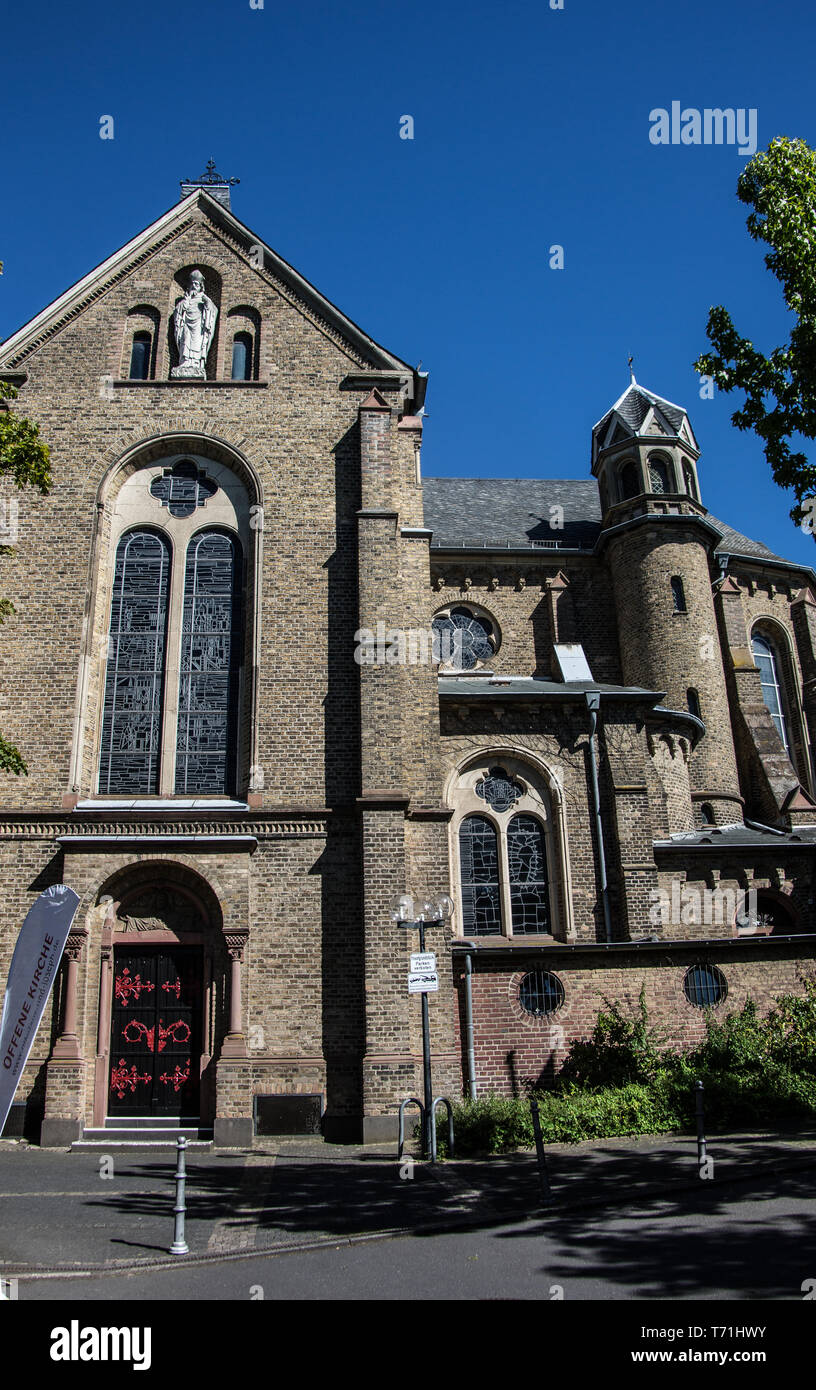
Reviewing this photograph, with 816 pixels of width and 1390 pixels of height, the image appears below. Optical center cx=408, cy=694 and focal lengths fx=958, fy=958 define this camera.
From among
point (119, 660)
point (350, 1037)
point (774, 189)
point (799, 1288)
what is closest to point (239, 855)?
point (350, 1037)

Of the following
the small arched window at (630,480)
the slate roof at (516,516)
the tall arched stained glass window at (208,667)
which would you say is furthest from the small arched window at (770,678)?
the tall arched stained glass window at (208,667)

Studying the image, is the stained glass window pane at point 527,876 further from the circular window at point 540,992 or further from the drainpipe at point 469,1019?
the drainpipe at point 469,1019

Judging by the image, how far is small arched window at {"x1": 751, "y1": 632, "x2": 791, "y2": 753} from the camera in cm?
2748

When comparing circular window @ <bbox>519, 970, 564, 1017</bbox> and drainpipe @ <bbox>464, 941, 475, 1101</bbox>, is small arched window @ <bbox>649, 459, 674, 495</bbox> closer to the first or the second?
circular window @ <bbox>519, 970, 564, 1017</bbox>

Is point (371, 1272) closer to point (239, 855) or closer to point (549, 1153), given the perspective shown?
point (549, 1153)

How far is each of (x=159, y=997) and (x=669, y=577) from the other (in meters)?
16.7

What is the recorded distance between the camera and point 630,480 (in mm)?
26953

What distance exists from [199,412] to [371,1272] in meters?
14.3

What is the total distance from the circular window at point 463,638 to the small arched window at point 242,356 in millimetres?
9420

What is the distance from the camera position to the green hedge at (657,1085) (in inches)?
497

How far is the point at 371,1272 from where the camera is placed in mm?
7109

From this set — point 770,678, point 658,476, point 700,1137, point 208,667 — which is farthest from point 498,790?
point 770,678

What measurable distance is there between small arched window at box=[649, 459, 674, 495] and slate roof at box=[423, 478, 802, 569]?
2131 mm

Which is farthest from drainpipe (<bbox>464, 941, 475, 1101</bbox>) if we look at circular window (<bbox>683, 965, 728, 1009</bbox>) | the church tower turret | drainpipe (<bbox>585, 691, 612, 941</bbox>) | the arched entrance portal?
the church tower turret
